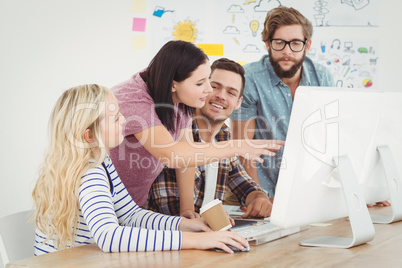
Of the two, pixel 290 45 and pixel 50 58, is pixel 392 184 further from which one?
pixel 50 58

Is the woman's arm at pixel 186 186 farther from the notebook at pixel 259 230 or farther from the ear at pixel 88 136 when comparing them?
the ear at pixel 88 136

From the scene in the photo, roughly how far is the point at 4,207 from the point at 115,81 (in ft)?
3.50

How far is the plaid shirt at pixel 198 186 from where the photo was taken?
187 centimetres

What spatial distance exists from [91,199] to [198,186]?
34.5 inches

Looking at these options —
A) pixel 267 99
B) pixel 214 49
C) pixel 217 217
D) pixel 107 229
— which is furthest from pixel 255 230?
pixel 214 49

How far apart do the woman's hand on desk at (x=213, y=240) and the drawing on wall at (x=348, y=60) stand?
7.85 ft

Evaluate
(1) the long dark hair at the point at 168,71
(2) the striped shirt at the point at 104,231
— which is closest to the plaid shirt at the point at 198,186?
(1) the long dark hair at the point at 168,71

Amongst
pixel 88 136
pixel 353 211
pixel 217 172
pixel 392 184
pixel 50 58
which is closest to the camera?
pixel 353 211

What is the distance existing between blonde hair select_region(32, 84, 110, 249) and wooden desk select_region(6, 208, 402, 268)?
0.10m

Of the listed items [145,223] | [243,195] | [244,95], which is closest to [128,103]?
[145,223]

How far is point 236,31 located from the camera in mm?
3367

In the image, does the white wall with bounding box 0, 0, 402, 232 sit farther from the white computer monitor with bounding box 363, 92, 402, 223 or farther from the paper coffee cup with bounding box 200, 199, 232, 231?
the paper coffee cup with bounding box 200, 199, 232, 231

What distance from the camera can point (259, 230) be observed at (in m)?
1.27

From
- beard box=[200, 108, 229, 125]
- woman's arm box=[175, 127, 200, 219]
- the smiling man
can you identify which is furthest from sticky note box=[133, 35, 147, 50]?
woman's arm box=[175, 127, 200, 219]
